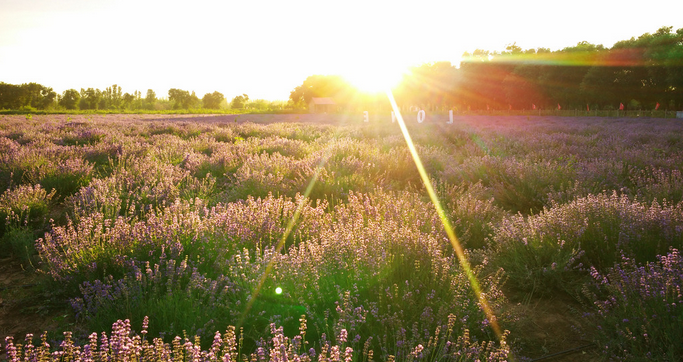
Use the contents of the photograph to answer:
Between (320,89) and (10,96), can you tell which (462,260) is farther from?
(10,96)

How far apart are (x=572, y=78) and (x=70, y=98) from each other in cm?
9216

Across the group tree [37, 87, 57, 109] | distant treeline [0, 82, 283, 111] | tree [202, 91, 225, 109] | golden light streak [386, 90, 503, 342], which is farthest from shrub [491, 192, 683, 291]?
tree [202, 91, 225, 109]

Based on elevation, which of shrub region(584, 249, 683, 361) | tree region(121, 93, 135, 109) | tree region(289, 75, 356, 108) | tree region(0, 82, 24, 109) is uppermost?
tree region(289, 75, 356, 108)

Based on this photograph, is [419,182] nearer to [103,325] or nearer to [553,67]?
[103,325]

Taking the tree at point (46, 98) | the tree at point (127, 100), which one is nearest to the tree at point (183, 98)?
the tree at point (127, 100)

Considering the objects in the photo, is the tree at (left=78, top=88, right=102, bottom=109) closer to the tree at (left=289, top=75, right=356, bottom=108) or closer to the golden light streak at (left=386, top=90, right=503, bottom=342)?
the tree at (left=289, top=75, right=356, bottom=108)

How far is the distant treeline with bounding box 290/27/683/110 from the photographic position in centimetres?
4131

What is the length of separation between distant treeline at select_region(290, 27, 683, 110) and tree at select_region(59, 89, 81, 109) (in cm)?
7042

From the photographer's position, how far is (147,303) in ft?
7.98

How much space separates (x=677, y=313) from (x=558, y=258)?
0.99m

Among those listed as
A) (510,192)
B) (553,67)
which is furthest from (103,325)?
(553,67)

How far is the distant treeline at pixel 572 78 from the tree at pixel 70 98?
231 feet

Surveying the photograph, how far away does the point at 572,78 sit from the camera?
48.5 m

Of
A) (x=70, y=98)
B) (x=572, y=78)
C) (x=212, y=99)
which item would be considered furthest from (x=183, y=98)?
(x=572, y=78)
